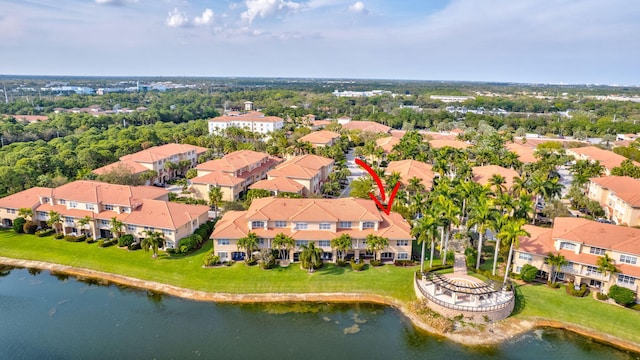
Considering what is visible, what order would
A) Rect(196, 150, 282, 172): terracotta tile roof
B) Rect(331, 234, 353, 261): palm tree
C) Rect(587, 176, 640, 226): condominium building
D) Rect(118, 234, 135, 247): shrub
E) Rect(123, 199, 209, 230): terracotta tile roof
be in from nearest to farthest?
Rect(331, 234, 353, 261): palm tree
Rect(118, 234, 135, 247): shrub
Rect(123, 199, 209, 230): terracotta tile roof
Rect(587, 176, 640, 226): condominium building
Rect(196, 150, 282, 172): terracotta tile roof

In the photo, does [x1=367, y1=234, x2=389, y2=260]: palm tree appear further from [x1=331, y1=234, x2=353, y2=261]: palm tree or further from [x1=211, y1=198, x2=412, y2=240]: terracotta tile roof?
[x1=331, y1=234, x2=353, y2=261]: palm tree

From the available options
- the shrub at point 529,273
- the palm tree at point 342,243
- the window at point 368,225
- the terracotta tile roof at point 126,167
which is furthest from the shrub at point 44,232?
the shrub at point 529,273

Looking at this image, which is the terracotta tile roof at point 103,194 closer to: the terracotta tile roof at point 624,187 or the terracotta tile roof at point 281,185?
the terracotta tile roof at point 281,185

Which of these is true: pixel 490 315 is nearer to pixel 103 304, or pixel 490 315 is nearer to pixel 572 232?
pixel 572 232

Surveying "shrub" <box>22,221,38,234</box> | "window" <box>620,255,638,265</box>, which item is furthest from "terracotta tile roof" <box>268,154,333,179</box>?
"window" <box>620,255,638,265</box>

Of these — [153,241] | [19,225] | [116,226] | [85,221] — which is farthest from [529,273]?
[19,225]

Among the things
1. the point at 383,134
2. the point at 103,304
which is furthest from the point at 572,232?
the point at 383,134
